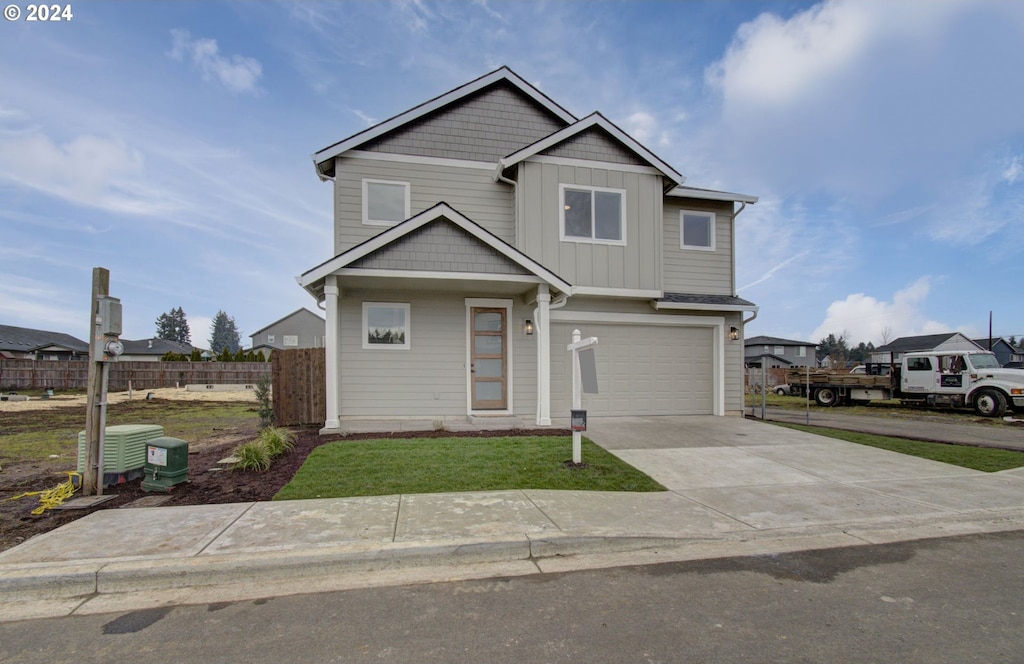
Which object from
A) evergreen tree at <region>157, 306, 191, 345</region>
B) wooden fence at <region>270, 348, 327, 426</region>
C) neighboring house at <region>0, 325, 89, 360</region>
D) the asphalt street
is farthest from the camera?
evergreen tree at <region>157, 306, 191, 345</region>

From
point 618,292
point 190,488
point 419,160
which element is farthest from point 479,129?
point 190,488

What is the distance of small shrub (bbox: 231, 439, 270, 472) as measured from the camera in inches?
263

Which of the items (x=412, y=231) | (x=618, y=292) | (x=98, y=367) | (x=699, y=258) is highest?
(x=699, y=258)

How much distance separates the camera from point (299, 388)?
35.2 ft

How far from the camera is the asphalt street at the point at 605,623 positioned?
2721 mm

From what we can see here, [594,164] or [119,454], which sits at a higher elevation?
[594,164]

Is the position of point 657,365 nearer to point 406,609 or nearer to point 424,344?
point 424,344

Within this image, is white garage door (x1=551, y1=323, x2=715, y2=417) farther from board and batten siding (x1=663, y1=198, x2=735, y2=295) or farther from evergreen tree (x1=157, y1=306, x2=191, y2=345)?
evergreen tree (x1=157, y1=306, x2=191, y2=345)

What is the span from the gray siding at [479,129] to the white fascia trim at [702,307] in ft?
16.9

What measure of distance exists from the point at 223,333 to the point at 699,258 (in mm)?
106277

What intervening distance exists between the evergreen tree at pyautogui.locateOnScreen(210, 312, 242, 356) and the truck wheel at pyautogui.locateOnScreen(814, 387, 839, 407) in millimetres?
101271

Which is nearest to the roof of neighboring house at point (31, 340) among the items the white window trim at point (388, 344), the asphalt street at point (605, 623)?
the white window trim at point (388, 344)

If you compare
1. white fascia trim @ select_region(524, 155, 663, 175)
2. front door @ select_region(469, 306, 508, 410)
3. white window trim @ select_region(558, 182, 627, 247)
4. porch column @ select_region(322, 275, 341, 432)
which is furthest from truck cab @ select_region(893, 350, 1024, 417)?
porch column @ select_region(322, 275, 341, 432)

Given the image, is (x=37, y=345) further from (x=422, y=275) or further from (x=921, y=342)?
(x=921, y=342)
